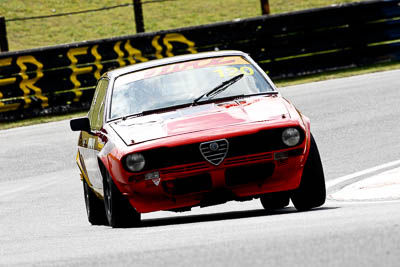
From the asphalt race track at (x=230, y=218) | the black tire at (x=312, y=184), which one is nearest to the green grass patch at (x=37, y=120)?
the asphalt race track at (x=230, y=218)

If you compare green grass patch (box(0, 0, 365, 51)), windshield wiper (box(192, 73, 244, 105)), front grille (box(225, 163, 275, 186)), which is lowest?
green grass patch (box(0, 0, 365, 51))

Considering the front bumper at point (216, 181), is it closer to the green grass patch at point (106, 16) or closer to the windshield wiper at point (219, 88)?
the windshield wiper at point (219, 88)

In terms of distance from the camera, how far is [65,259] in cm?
563

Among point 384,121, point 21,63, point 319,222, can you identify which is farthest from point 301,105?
point 319,222

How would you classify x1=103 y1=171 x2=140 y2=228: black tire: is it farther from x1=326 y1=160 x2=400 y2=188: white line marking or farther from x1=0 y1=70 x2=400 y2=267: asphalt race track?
x1=326 y1=160 x2=400 y2=188: white line marking

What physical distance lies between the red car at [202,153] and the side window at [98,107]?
0.34 meters

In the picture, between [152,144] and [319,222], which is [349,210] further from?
[152,144]

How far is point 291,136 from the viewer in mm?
7297

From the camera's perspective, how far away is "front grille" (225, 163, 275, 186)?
717 cm

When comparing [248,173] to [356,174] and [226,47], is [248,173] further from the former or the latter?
[226,47]

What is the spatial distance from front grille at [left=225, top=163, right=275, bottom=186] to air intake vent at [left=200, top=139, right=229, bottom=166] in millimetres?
124

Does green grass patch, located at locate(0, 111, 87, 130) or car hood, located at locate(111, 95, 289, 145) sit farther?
green grass patch, located at locate(0, 111, 87, 130)

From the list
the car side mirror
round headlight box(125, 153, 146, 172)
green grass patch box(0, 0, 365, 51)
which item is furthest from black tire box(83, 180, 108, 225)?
green grass patch box(0, 0, 365, 51)

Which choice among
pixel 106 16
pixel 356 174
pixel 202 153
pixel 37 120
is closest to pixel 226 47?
pixel 37 120
